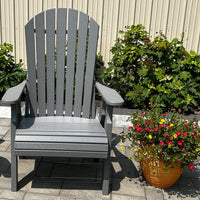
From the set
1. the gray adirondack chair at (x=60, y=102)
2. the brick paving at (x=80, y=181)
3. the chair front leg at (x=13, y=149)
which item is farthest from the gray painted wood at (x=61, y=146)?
the brick paving at (x=80, y=181)

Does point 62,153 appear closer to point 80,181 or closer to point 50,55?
point 80,181

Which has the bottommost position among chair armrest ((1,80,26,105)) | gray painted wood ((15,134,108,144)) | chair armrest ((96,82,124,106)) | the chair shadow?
the chair shadow

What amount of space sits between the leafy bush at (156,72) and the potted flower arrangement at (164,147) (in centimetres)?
142

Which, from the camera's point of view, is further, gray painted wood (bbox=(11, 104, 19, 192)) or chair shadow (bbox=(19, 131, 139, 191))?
chair shadow (bbox=(19, 131, 139, 191))

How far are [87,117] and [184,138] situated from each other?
0.95 meters

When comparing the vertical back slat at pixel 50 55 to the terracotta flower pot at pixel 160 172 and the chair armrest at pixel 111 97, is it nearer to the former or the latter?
the chair armrest at pixel 111 97

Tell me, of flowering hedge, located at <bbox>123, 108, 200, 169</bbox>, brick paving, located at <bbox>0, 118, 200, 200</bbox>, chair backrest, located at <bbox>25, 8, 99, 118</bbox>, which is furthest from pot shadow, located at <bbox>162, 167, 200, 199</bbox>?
chair backrest, located at <bbox>25, 8, 99, 118</bbox>

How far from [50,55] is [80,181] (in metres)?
1.15

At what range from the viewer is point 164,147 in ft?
7.70

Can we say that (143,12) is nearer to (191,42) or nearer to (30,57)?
(191,42)

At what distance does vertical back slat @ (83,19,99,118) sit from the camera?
2762 mm

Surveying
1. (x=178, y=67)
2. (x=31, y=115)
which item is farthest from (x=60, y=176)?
(x=178, y=67)

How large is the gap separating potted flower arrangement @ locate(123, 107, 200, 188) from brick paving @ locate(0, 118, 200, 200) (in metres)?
0.14

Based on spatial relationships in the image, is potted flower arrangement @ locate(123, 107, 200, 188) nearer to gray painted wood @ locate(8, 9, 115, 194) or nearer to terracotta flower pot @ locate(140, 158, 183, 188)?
terracotta flower pot @ locate(140, 158, 183, 188)
